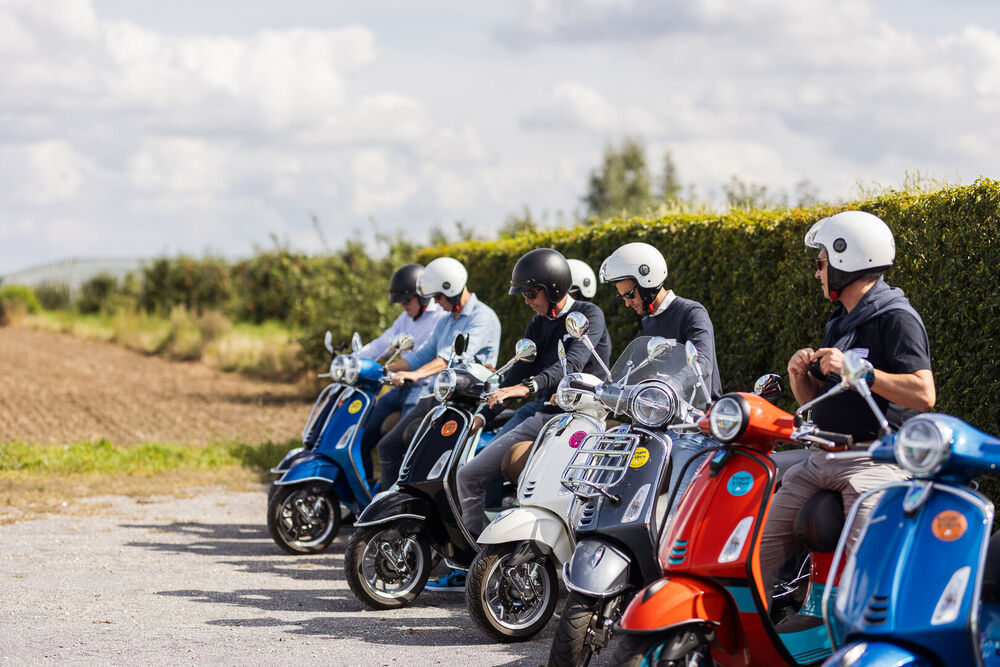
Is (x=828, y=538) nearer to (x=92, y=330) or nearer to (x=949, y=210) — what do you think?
(x=949, y=210)

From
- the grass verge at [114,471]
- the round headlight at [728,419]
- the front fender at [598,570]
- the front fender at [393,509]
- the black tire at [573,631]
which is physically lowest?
the grass verge at [114,471]

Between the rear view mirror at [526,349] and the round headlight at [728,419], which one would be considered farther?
the rear view mirror at [526,349]

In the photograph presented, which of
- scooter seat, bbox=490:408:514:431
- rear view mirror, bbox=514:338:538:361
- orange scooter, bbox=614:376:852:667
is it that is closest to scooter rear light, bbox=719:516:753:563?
orange scooter, bbox=614:376:852:667

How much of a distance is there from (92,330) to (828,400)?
25.7m

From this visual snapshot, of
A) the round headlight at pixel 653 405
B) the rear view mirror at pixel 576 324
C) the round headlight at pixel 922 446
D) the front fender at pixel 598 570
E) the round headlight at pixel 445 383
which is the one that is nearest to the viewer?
the round headlight at pixel 922 446

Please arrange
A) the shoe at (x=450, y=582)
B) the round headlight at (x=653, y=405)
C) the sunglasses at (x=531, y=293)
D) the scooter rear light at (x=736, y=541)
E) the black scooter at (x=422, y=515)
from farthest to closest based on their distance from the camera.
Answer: the shoe at (x=450, y=582) < the sunglasses at (x=531, y=293) < the black scooter at (x=422, y=515) < the round headlight at (x=653, y=405) < the scooter rear light at (x=736, y=541)

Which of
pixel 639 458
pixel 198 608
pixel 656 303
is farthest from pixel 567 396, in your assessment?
pixel 198 608

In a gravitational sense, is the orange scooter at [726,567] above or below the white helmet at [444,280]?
below

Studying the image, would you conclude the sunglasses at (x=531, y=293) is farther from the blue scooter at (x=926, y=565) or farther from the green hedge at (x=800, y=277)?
the blue scooter at (x=926, y=565)

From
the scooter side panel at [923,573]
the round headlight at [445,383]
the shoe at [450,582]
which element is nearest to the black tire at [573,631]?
the scooter side panel at [923,573]

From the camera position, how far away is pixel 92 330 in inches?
1067

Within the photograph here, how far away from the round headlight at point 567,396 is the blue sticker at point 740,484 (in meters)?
1.21

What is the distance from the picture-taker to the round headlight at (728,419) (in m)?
3.58

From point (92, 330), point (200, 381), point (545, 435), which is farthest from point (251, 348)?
point (545, 435)
